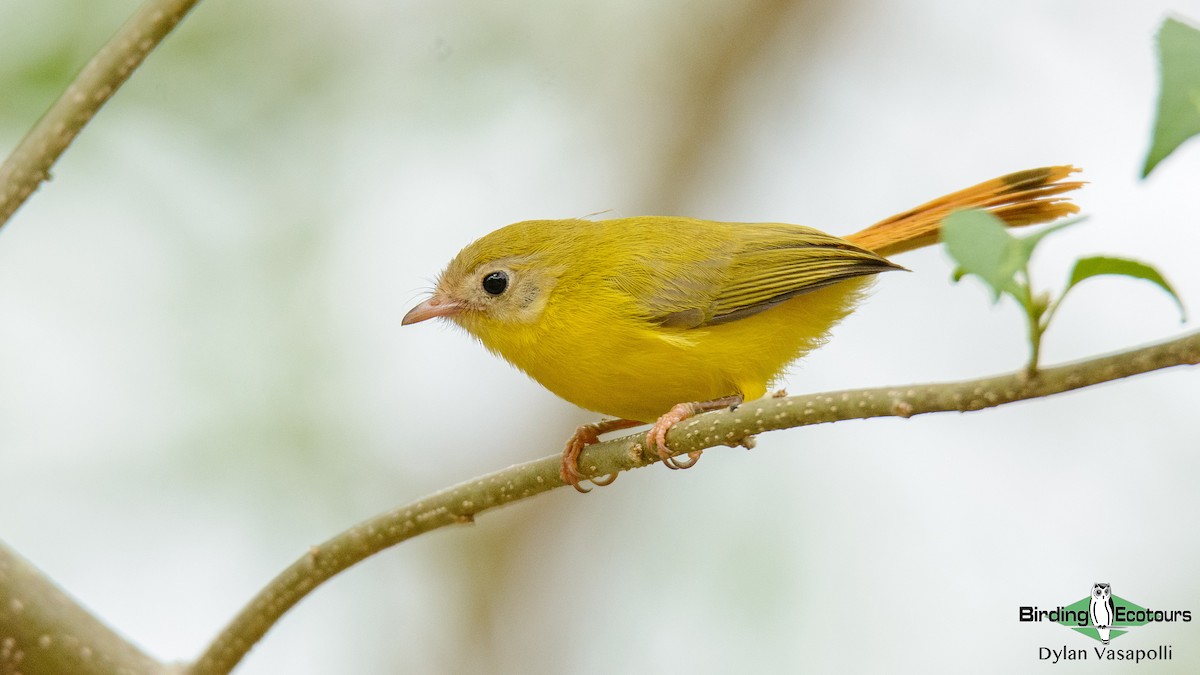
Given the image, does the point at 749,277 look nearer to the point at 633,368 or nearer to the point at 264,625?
the point at 633,368

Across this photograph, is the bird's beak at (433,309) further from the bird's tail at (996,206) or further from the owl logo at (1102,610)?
the owl logo at (1102,610)

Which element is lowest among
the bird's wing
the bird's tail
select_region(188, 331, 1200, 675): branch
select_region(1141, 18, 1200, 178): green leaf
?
select_region(188, 331, 1200, 675): branch

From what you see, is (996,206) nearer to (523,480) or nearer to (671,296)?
(671,296)

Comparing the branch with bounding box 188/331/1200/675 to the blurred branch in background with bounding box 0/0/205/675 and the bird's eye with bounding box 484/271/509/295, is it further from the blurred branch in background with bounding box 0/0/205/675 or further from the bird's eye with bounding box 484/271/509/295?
the bird's eye with bounding box 484/271/509/295

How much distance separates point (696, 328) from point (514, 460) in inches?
73.2

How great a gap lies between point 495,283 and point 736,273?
0.75 metres

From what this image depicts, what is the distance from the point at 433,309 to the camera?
368 centimetres

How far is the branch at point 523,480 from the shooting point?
1.58 metres

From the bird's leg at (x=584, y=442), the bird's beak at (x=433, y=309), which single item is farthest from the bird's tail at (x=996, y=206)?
the bird's beak at (x=433, y=309)

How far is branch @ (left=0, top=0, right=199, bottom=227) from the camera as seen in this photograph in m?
2.32

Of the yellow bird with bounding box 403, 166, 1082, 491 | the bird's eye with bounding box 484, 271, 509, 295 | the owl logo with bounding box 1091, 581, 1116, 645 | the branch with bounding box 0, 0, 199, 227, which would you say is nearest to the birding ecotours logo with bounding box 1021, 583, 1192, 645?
the owl logo with bounding box 1091, 581, 1116, 645

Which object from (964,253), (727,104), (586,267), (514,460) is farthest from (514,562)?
(964,253)

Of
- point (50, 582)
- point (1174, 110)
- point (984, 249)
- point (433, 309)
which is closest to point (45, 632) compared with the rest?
point (50, 582)

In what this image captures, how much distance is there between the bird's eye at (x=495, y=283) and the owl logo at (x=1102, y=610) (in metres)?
1.99
